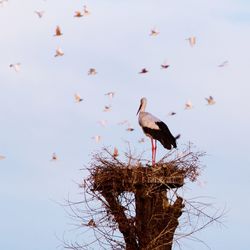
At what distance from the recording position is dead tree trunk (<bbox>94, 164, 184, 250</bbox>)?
41.5 ft

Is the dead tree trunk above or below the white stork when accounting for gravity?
below

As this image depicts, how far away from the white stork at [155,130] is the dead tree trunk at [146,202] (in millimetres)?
2294

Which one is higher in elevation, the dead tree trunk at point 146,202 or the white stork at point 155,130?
the white stork at point 155,130

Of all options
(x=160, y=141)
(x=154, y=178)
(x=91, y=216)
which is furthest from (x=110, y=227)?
(x=160, y=141)

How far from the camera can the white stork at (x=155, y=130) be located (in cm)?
1546

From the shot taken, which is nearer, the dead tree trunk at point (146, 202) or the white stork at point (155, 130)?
the dead tree trunk at point (146, 202)

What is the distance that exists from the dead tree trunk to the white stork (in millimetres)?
2294

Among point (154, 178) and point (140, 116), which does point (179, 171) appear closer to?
point (154, 178)

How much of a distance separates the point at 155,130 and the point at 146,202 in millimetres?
3438

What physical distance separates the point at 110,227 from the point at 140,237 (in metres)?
0.71

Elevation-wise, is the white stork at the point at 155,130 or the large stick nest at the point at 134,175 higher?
the white stork at the point at 155,130

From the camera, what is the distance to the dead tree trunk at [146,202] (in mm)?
12664

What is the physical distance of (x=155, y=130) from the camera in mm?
15953

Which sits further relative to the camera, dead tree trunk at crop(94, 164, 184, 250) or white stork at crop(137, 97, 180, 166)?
white stork at crop(137, 97, 180, 166)
